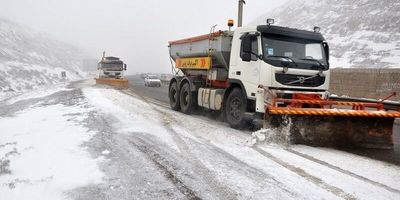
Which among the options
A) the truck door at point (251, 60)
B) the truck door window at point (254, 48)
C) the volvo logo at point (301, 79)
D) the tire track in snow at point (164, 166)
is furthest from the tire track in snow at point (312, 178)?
the truck door window at point (254, 48)

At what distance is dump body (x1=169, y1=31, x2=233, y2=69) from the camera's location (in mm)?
11039

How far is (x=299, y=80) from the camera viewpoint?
9125 mm

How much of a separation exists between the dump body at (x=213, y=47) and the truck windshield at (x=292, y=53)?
1.95 m

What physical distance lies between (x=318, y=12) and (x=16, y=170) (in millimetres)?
88910

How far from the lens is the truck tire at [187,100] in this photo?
13188mm

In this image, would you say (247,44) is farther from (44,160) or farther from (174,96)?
(174,96)

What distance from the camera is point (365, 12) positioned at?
72188mm

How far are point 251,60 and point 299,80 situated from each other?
50.4 inches

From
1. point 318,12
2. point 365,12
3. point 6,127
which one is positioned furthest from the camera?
point 318,12

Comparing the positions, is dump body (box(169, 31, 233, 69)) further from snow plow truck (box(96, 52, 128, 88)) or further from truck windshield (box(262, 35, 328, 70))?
snow plow truck (box(96, 52, 128, 88))

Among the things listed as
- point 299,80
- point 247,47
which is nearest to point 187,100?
point 247,47

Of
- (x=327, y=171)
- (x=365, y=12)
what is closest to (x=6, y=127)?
(x=327, y=171)

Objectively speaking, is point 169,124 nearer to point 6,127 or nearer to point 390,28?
point 6,127

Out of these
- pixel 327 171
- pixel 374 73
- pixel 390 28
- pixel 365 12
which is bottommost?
pixel 327 171
